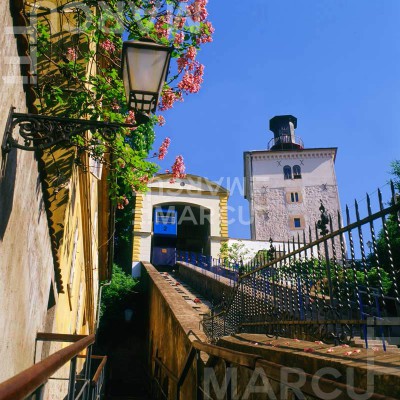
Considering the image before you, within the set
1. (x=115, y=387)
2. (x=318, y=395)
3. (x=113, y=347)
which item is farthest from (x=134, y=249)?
(x=318, y=395)

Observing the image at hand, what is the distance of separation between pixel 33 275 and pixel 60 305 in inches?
89.8

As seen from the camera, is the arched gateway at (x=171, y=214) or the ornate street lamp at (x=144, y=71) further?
the arched gateway at (x=171, y=214)

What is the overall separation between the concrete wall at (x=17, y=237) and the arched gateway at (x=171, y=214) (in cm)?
2274

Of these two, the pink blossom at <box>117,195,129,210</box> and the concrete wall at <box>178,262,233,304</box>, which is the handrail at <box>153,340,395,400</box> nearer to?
the pink blossom at <box>117,195,129,210</box>

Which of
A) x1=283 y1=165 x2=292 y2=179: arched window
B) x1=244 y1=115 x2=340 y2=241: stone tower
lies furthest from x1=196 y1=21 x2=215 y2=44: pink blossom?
x1=283 y1=165 x2=292 y2=179: arched window

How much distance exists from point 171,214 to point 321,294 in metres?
24.5

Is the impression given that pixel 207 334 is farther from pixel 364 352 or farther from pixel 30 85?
pixel 30 85

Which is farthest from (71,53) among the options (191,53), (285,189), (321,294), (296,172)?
(296,172)

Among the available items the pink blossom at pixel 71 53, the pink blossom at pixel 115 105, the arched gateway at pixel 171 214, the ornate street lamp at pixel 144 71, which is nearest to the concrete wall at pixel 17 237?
the ornate street lamp at pixel 144 71

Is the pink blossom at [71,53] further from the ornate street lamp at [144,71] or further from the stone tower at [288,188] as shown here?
the stone tower at [288,188]

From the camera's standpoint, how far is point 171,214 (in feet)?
94.0

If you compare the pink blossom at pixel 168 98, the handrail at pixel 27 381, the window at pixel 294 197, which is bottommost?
the handrail at pixel 27 381

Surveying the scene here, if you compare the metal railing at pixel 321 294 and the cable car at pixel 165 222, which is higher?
the cable car at pixel 165 222

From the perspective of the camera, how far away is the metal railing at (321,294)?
301 cm
